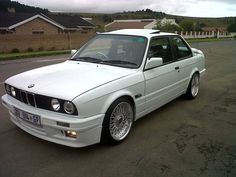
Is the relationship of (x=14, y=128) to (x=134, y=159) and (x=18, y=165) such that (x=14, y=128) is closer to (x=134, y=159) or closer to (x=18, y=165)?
(x=18, y=165)

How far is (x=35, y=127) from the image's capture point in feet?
12.1

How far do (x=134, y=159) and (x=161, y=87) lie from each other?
1749 mm

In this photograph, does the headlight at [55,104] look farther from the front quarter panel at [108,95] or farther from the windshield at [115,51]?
the windshield at [115,51]

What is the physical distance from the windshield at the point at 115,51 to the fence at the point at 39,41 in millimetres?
21352

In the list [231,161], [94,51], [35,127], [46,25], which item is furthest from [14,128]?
[46,25]

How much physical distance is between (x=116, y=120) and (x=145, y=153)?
0.63 m

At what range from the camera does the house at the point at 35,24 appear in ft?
117

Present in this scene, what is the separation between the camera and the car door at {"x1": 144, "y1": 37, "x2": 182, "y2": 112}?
15.2ft

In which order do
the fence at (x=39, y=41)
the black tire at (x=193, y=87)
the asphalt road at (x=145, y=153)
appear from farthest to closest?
the fence at (x=39, y=41)
the black tire at (x=193, y=87)
the asphalt road at (x=145, y=153)

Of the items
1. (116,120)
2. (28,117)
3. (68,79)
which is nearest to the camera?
(28,117)

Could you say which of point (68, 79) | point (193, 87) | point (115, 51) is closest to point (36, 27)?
point (193, 87)

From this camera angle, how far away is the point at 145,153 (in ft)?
12.4

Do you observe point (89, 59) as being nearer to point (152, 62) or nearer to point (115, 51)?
point (115, 51)

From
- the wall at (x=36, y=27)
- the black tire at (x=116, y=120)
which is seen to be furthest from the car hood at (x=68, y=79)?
the wall at (x=36, y=27)
